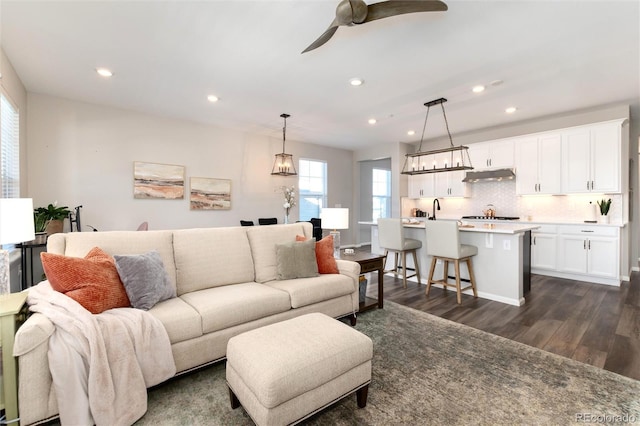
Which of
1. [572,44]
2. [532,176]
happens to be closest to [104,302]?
[572,44]

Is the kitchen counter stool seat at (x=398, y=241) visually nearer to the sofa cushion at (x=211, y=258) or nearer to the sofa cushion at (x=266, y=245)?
the sofa cushion at (x=266, y=245)

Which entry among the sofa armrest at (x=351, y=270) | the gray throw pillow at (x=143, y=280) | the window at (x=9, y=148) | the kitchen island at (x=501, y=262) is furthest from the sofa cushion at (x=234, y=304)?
the kitchen island at (x=501, y=262)

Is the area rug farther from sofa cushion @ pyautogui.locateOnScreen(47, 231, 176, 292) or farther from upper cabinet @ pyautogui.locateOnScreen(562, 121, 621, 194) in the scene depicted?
upper cabinet @ pyautogui.locateOnScreen(562, 121, 621, 194)

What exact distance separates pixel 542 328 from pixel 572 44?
2780 millimetres

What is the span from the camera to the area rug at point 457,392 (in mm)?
1695

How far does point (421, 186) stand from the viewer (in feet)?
23.4

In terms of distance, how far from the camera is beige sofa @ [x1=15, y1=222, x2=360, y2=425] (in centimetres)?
152

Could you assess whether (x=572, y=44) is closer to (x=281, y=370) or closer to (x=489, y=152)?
(x=489, y=152)

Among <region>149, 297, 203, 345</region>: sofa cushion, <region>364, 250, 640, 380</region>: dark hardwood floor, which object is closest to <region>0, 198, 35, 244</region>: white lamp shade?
<region>149, 297, 203, 345</region>: sofa cushion

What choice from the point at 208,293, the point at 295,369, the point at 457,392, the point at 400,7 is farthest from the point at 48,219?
the point at 457,392

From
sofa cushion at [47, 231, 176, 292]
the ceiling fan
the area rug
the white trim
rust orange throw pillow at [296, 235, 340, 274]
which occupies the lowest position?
the area rug

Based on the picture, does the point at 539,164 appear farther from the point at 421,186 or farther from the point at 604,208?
the point at 421,186

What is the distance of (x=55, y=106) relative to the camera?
13.8 ft

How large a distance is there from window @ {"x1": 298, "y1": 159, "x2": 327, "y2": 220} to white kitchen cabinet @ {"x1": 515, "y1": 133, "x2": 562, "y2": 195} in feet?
13.9
